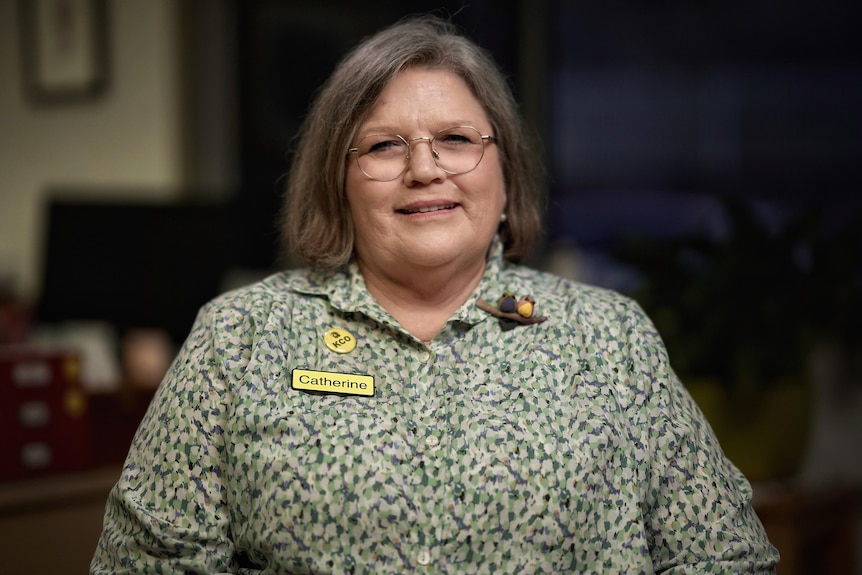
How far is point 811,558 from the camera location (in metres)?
2.73

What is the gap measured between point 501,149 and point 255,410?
0.66 m

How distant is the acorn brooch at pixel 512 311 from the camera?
5.58 ft

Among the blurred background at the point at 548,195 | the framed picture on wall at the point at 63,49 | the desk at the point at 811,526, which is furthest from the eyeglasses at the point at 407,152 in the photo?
the framed picture on wall at the point at 63,49

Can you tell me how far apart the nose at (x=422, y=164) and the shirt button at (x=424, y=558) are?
0.59 metres

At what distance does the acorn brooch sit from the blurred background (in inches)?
18.7

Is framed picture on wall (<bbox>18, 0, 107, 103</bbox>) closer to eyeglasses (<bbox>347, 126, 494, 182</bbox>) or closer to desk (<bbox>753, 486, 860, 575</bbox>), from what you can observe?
eyeglasses (<bbox>347, 126, 494, 182</bbox>)

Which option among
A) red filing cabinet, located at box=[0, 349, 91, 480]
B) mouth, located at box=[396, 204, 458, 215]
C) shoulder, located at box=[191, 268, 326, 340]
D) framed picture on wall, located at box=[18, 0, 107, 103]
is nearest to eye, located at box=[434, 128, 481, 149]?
mouth, located at box=[396, 204, 458, 215]

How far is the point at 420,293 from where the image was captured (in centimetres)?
177

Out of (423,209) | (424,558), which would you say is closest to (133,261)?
(423,209)

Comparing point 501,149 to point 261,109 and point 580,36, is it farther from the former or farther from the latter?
point 261,109

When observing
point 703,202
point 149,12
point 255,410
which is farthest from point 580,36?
point 255,410

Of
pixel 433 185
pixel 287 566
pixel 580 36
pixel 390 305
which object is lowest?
pixel 287 566

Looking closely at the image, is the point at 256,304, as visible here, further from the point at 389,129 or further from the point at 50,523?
the point at 50,523

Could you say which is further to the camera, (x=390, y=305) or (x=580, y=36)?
(x=580, y=36)
